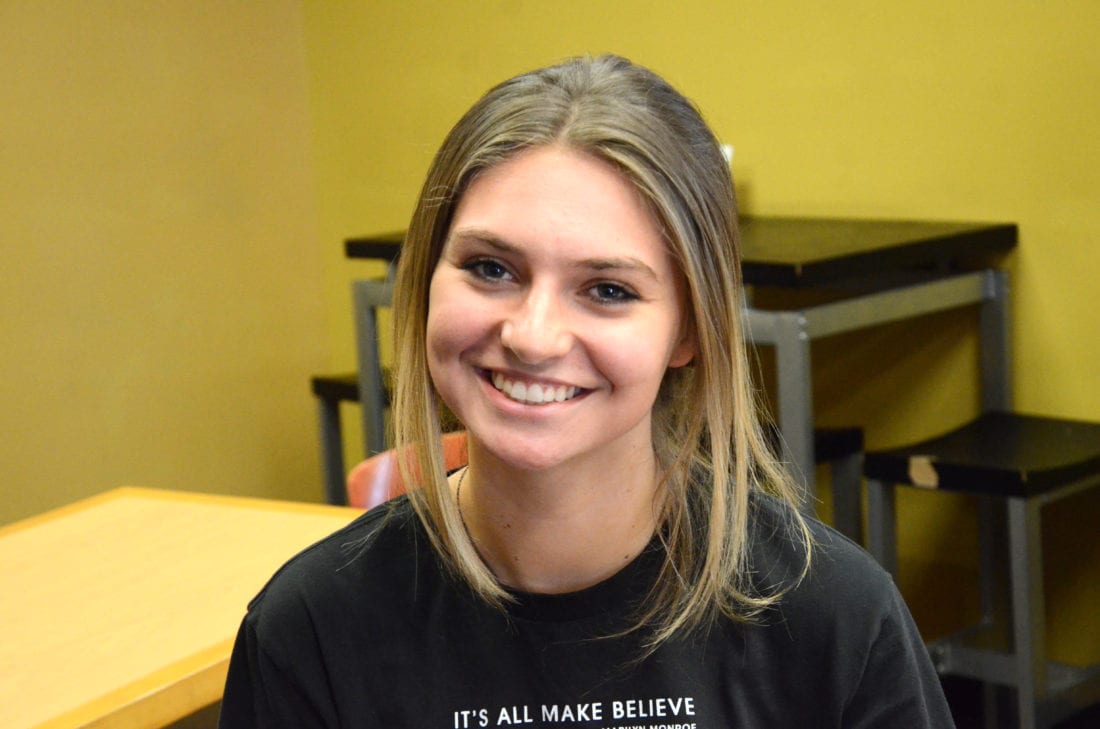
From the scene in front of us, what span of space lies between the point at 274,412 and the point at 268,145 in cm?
76

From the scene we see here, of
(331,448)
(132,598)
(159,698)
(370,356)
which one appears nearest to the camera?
(159,698)

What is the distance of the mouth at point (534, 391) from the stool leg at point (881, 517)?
59.2 inches

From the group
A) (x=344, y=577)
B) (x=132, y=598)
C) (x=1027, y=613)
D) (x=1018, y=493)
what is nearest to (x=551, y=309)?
(x=344, y=577)

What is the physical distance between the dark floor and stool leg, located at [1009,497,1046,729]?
0.29 m

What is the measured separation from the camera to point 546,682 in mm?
989

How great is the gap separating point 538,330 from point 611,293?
0.21 ft

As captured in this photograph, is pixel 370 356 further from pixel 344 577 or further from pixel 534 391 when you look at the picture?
pixel 534 391

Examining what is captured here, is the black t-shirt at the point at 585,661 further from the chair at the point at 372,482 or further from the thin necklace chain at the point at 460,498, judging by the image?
the chair at the point at 372,482

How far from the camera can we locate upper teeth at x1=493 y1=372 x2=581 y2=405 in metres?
0.95

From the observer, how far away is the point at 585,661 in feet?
3.26

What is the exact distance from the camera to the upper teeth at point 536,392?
3.11 feet

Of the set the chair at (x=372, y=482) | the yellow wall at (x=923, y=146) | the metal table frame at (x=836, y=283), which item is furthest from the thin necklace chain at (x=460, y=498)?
the yellow wall at (x=923, y=146)

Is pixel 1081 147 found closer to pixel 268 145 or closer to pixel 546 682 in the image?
pixel 546 682

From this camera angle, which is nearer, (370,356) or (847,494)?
(847,494)
